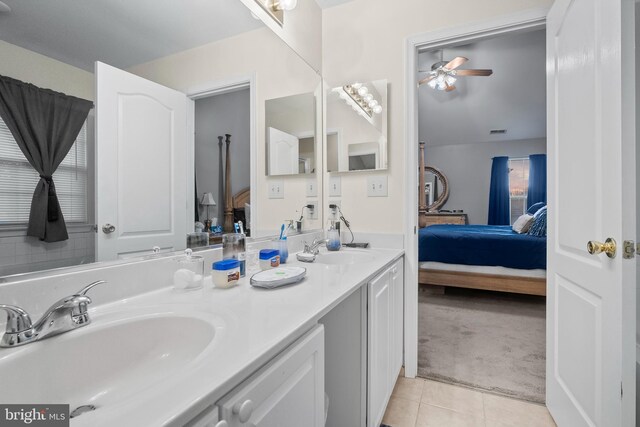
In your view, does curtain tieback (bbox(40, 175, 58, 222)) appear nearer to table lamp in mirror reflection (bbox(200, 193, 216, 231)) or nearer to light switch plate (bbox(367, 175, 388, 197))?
table lamp in mirror reflection (bbox(200, 193, 216, 231))

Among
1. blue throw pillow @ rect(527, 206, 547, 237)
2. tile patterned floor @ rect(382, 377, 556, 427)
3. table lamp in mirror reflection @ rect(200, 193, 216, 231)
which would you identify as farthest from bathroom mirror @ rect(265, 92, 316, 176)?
blue throw pillow @ rect(527, 206, 547, 237)

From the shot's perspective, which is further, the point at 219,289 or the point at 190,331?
the point at 219,289

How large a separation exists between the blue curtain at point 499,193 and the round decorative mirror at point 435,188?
0.91 metres

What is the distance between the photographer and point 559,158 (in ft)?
4.56

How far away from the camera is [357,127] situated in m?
1.99

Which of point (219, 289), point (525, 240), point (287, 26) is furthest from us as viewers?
point (525, 240)

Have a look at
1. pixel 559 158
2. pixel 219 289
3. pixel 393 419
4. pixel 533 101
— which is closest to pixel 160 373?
pixel 219 289

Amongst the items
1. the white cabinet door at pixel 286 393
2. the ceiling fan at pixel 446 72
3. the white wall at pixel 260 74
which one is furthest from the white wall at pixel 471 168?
the white cabinet door at pixel 286 393

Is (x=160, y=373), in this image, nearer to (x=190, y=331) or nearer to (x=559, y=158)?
(x=190, y=331)

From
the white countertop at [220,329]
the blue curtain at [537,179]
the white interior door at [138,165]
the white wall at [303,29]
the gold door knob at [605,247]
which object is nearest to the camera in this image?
the white countertop at [220,329]

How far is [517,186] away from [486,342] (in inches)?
207

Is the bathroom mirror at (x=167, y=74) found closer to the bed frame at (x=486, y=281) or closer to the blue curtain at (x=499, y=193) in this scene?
the bed frame at (x=486, y=281)

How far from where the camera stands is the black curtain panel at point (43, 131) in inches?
26.5

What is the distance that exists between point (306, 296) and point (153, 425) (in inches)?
22.3
